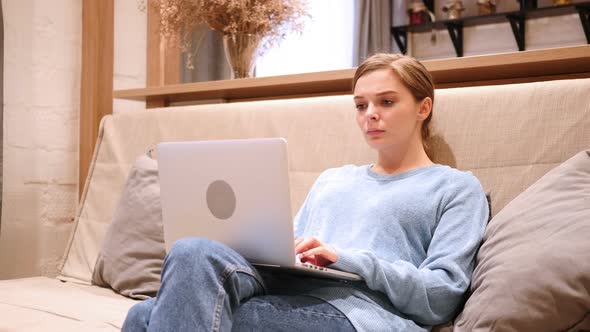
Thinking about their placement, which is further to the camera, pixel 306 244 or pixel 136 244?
pixel 136 244

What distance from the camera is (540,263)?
3.56 feet

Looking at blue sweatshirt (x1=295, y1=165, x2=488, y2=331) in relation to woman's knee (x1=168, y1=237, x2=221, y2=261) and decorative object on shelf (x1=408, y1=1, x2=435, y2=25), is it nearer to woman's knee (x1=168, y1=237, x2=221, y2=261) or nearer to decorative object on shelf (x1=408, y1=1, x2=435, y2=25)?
woman's knee (x1=168, y1=237, x2=221, y2=261)

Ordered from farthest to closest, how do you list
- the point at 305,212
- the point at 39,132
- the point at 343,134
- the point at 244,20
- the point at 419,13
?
the point at 419,13
the point at 39,132
the point at 244,20
the point at 343,134
the point at 305,212

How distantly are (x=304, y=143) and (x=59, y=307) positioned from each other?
744 millimetres

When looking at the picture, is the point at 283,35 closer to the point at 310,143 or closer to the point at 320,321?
the point at 310,143

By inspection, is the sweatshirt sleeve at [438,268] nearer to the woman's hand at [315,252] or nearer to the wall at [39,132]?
the woman's hand at [315,252]

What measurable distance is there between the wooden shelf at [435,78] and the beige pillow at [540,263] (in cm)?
38

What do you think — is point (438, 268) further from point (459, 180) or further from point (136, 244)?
point (136, 244)

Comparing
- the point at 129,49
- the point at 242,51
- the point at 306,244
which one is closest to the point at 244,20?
the point at 242,51

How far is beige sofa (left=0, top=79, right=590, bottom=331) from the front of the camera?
4.84 feet

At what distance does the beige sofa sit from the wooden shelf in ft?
0.28

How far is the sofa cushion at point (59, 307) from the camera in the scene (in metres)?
1.51

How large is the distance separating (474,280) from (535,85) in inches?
20.2

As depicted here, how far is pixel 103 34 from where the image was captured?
2.56 meters
